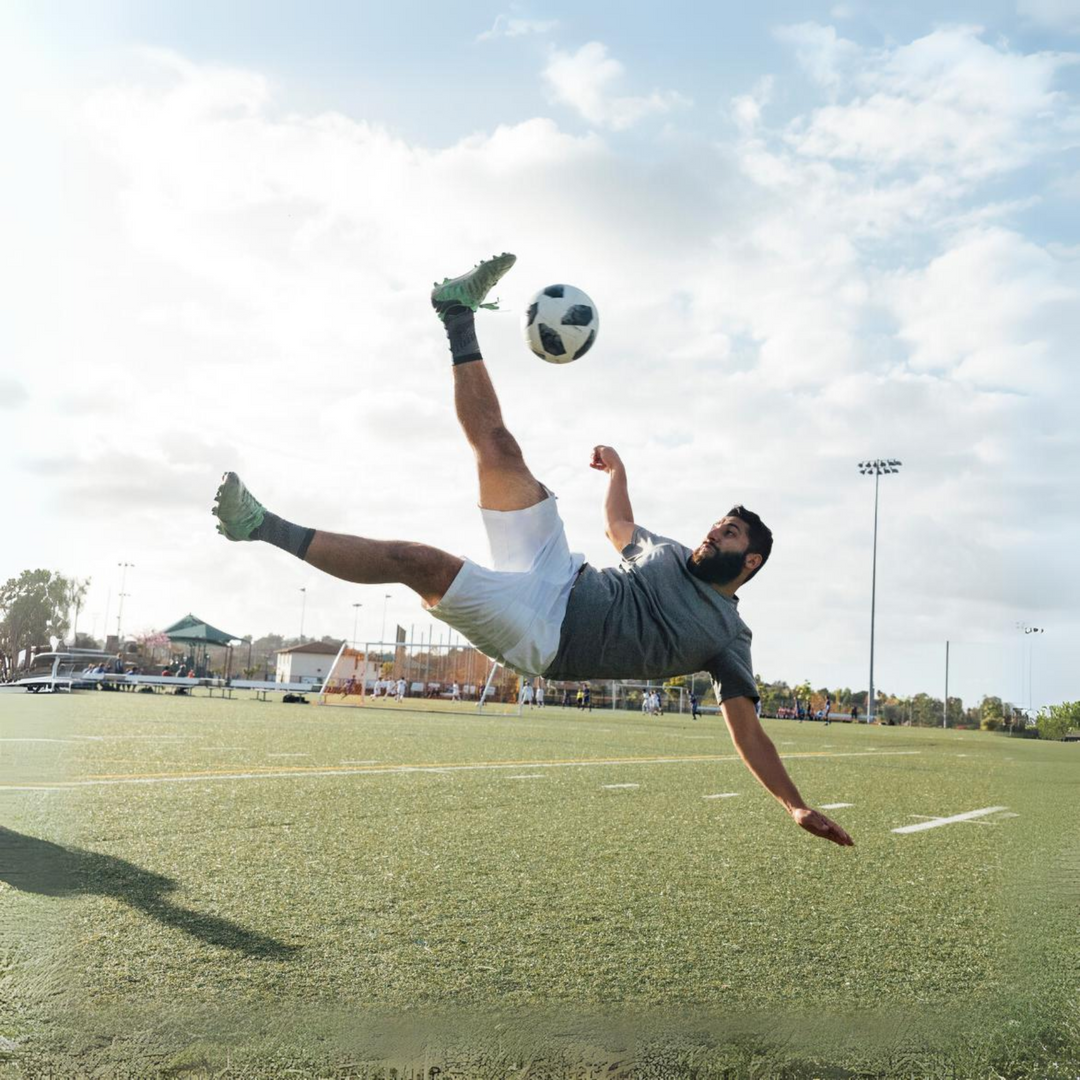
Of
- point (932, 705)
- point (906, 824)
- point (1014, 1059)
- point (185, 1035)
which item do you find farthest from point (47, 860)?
point (932, 705)

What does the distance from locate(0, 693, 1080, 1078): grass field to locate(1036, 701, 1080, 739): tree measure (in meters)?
60.3

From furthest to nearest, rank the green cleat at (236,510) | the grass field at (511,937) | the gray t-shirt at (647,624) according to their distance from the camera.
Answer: the gray t-shirt at (647,624)
the green cleat at (236,510)
the grass field at (511,937)

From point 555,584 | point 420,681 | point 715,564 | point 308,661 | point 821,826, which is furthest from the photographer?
point 308,661

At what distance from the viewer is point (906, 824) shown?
868 centimetres

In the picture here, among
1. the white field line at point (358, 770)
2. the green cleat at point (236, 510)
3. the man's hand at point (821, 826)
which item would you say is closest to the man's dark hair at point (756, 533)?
the man's hand at point (821, 826)

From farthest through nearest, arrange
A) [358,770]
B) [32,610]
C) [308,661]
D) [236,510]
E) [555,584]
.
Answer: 1. [308,661]
2. [32,610]
3. [358,770]
4. [555,584]
5. [236,510]

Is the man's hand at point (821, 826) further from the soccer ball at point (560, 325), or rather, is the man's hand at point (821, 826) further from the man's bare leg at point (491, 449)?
the soccer ball at point (560, 325)

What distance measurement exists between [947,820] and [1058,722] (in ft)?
200

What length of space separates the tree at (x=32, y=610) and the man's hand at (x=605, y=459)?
6424cm

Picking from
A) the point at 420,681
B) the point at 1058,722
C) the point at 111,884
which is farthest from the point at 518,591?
the point at 1058,722

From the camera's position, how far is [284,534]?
427 centimetres

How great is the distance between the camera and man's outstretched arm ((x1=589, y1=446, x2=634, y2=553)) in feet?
17.9

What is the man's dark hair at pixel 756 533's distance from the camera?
4781mm

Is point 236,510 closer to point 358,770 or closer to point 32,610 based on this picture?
point 358,770
